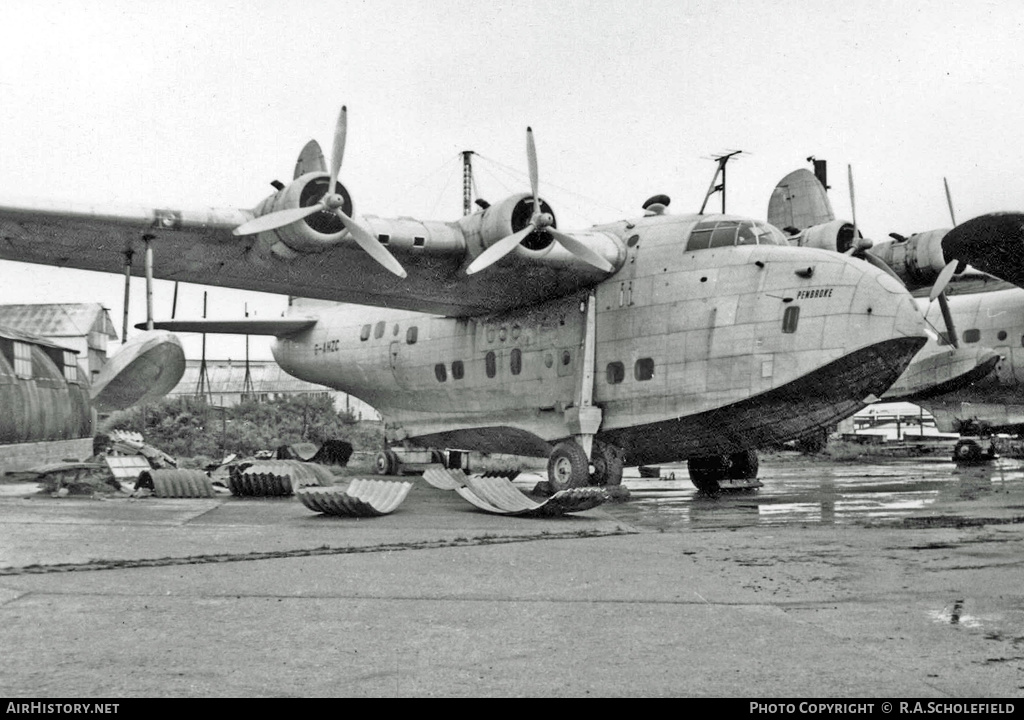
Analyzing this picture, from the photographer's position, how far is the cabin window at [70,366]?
26500 mm

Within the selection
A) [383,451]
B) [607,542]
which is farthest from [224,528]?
[383,451]

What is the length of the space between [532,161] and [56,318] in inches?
1484

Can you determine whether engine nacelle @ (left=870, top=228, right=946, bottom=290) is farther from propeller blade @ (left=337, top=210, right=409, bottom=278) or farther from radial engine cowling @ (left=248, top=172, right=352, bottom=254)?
radial engine cowling @ (left=248, top=172, right=352, bottom=254)

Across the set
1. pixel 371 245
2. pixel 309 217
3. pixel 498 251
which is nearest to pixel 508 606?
pixel 371 245

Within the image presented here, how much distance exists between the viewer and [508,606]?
6598 millimetres

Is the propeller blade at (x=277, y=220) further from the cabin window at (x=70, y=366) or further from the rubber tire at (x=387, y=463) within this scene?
the cabin window at (x=70, y=366)

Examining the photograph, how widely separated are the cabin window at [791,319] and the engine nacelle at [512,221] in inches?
161

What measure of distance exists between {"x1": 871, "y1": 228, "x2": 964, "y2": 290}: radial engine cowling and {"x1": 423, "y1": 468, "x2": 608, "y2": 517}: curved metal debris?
446 inches

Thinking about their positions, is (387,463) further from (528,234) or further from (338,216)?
(338,216)

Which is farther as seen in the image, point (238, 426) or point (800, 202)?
point (238, 426)

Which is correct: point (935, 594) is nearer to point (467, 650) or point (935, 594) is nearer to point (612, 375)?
point (467, 650)

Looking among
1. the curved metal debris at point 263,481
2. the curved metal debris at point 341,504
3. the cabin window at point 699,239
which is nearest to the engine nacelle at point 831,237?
the cabin window at point 699,239

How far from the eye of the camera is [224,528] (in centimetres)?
1127

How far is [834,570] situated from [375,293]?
39.0ft
